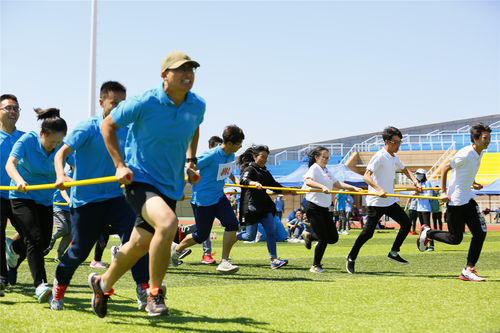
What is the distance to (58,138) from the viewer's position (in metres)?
5.18

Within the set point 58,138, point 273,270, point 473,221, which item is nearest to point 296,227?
point 273,270

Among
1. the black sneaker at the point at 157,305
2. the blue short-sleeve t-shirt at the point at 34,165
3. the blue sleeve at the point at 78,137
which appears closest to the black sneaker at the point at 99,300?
the black sneaker at the point at 157,305

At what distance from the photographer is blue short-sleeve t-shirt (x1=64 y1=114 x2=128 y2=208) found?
177 inches

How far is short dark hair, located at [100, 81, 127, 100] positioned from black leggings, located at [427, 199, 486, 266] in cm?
458

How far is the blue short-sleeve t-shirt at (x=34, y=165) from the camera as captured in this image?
5141mm

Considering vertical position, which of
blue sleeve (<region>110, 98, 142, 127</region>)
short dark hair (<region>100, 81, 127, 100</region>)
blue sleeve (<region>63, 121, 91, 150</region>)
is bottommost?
blue sleeve (<region>63, 121, 91, 150</region>)

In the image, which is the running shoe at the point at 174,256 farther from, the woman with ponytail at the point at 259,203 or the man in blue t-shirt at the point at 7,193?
the man in blue t-shirt at the point at 7,193

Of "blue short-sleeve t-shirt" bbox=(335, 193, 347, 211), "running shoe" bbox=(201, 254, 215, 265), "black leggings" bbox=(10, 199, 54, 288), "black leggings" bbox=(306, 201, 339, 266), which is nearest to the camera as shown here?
"black leggings" bbox=(10, 199, 54, 288)

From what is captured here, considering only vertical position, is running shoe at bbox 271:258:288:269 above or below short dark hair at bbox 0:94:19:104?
below

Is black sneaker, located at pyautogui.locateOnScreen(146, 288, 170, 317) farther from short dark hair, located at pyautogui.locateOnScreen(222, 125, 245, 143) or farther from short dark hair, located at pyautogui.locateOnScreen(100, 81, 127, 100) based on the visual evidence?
short dark hair, located at pyautogui.locateOnScreen(222, 125, 245, 143)

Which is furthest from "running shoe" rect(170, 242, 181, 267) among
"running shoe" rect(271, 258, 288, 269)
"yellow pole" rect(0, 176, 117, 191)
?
"yellow pole" rect(0, 176, 117, 191)

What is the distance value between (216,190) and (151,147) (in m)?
3.85

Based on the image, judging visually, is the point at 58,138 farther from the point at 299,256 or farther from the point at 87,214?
the point at 299,256

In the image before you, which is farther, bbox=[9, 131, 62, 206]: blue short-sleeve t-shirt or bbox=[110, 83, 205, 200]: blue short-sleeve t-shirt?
bbox=[9, 131, 62, 206]: blue short-sleeve t-shirt
